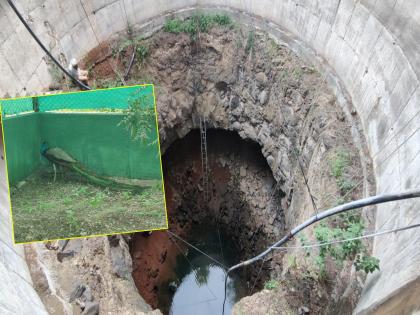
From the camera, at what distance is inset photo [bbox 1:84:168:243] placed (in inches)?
178

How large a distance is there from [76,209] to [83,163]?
555 mm

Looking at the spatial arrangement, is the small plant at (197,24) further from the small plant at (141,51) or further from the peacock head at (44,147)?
the peacock head at (44,147)

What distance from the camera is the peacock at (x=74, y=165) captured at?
4641mm

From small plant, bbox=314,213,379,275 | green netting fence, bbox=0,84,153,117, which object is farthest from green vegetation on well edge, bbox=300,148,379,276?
green netting fence, bbox=0,84,153,117

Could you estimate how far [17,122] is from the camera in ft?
14.6

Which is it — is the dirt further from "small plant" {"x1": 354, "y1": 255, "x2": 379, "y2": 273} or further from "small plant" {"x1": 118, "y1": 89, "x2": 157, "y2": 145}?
"small plant" {"x1": 118, "y1": 89, "x2": 157, "y2": 145}

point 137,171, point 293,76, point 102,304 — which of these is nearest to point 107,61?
point 293,76

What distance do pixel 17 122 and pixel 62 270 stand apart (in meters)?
2.46

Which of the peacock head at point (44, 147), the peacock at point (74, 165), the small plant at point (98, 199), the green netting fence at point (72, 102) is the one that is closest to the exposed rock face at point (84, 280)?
the small plant at point (98, 199)

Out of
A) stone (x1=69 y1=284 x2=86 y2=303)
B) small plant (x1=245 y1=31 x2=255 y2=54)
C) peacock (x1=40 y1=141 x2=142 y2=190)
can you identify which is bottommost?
stone (x1=69 y1=284 x2=86 y2=303)

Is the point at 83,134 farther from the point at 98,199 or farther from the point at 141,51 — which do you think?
the point at 141,51

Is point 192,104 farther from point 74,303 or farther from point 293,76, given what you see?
point 74,303

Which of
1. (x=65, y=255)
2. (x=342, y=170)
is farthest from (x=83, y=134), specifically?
(x=342, y=170)

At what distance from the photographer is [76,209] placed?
495 cm
